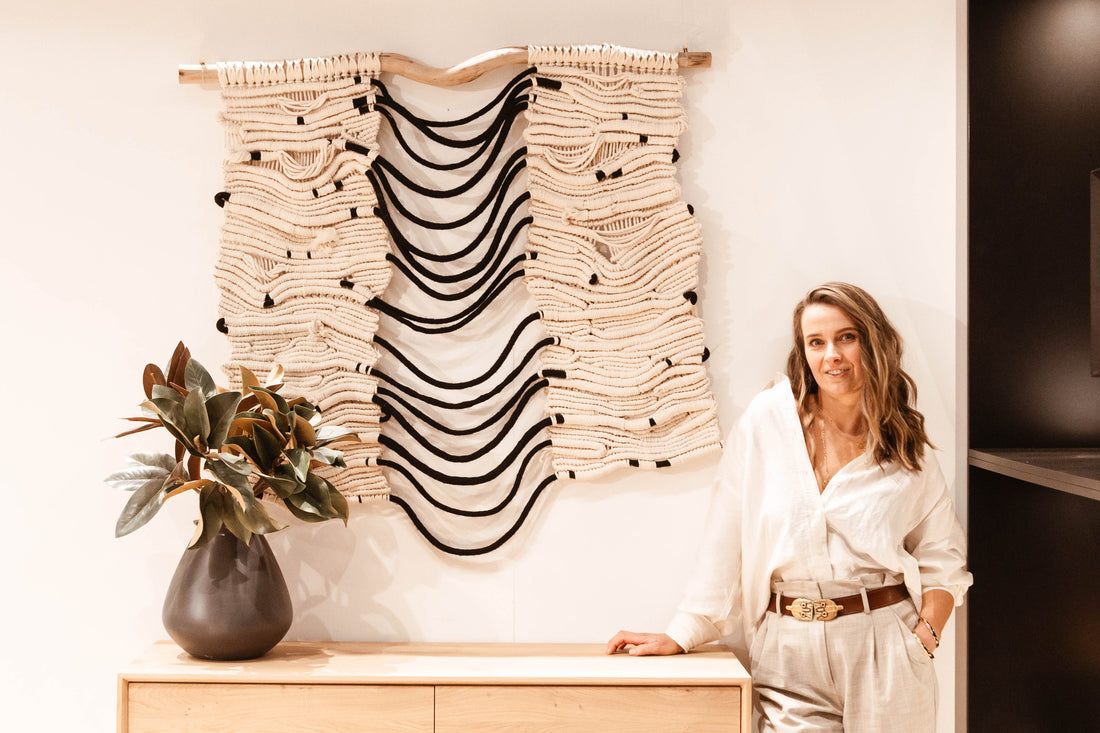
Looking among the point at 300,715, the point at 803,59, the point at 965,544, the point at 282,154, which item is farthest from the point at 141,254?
the point at 965,544

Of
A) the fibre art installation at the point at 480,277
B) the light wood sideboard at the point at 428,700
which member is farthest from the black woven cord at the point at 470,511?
the light wood sideboard at the point at 428,700

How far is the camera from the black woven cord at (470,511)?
77.5 inches

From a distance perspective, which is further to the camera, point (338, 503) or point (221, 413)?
point (338, 503)

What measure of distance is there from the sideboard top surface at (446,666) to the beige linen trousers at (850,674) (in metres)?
0.12

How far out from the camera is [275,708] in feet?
5.61

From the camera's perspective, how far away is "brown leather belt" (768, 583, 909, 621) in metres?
1.76

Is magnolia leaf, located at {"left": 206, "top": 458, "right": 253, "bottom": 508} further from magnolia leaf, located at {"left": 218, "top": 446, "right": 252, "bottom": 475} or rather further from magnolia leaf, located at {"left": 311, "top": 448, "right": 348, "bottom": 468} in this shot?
magnolia leaf, located at {"left": 311, "top": 448, "right": 348, "bottom": 468}

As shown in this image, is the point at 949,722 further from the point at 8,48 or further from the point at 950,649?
the point at 8,48

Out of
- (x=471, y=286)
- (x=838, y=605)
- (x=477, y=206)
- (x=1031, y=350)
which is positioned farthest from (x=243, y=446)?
(x=1031, y=350)

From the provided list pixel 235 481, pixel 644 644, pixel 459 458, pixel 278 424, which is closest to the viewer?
pixel 235 481

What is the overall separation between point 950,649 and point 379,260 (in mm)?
1569

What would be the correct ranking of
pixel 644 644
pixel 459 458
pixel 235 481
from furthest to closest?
pixel 459 458 < pixel 644 644 < pixel 235 481

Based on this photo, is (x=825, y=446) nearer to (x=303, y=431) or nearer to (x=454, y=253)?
(x=454, y=253)

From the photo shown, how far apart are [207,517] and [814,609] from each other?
1.21m
